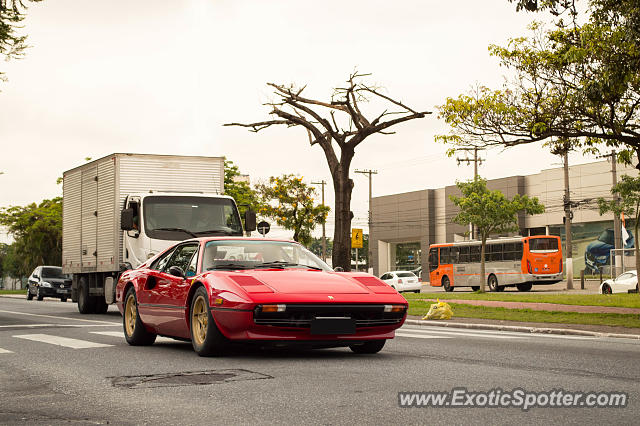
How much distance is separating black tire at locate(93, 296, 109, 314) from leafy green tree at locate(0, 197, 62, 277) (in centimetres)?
4252

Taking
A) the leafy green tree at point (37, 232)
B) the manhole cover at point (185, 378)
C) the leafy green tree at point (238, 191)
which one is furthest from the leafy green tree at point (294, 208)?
the manhole cover at point (185, 378)

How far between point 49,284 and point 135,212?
25752mm

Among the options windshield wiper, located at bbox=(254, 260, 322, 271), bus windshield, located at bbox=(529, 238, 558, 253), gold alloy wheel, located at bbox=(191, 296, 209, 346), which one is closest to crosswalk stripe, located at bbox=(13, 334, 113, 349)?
gold alloy wheel, located at bbox=(191, 296, 209, 346)

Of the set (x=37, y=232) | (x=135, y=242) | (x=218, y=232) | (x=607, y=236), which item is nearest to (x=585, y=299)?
(x=218, y=232)

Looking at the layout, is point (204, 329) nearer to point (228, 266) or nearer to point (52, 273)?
point (228, 266)

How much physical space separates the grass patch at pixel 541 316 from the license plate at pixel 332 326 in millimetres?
10693

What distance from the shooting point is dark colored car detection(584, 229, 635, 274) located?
2418 inches

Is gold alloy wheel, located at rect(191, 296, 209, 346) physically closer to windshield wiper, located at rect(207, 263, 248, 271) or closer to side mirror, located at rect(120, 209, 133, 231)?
windshield wiper, located at rect(207, 263, 248, 271)

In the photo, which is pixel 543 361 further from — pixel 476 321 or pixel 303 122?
pixel 303 122

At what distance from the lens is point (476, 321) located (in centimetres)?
2025

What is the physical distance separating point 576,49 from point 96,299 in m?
14.3

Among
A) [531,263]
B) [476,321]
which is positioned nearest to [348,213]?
[476,321]

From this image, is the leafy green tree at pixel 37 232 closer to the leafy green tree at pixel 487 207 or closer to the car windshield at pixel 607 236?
the leafy green tree at pixel 487 207

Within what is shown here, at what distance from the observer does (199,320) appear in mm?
9227
